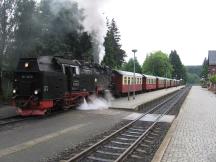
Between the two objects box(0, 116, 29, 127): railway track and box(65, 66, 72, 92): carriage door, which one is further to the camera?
box(65, 66, 72, 92): carriage door

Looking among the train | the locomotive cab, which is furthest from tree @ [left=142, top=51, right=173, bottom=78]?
the locomotive cab

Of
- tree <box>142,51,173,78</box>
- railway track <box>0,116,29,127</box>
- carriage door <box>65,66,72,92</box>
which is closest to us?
railway track <box>0,116,29,127</box>

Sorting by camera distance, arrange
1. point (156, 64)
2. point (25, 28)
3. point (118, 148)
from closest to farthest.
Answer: point (118, 148), point (25, 28), point (156, 64)

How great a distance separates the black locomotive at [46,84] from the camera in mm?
16328

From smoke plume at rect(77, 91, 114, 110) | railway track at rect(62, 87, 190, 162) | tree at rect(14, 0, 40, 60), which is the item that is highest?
tree at rect(14, 0, 40, 60)

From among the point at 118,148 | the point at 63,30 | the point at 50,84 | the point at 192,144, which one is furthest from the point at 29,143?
the point at 63,30

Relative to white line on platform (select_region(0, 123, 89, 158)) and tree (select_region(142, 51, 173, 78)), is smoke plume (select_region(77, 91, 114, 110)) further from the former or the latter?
tree (select_region(142, 51, 173, 78))

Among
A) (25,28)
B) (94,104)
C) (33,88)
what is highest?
(25,28)

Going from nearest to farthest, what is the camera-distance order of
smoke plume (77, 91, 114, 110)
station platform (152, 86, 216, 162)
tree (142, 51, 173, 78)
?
1. station platform (152, 86, 216, 162)
2. smoke plume (77, 91, 114, 110)
3. tree (142, 51, 173, 78)

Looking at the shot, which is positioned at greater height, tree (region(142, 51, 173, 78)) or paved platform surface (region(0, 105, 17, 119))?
tree (region(142, 51, 173, 78))

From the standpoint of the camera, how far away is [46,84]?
1664 cm

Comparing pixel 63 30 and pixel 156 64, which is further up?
pixel 156 64

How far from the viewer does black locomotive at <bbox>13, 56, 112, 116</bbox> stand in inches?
643

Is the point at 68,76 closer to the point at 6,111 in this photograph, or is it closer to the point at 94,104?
the point at 6,111
